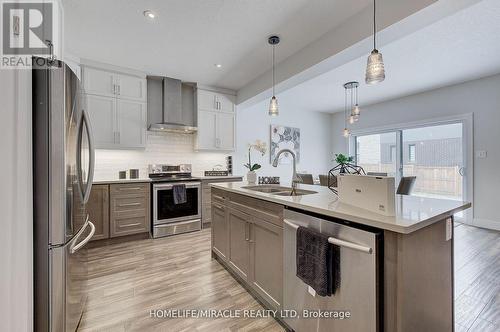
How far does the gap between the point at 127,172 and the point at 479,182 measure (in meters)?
6.28

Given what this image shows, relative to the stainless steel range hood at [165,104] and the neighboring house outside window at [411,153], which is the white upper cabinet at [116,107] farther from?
the neighboring house outside window at [411,153]

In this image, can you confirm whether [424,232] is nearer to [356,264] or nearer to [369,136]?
[356,264]

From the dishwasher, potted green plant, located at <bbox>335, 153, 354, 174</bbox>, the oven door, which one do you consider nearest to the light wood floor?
the dishwasher

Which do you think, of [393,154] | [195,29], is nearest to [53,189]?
[195,29]

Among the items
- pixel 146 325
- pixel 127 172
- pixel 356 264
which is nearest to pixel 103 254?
pixel 127 172

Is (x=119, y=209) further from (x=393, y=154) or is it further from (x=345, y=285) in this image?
(x=393, y=154)

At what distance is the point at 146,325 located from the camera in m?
1.63

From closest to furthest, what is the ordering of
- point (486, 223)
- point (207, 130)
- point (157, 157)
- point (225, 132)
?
point (486, 223)
point (157, 157)
point (207, 130)
point (225, 132)

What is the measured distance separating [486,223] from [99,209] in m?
6.36

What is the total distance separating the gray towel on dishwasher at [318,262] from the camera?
3.88 ft

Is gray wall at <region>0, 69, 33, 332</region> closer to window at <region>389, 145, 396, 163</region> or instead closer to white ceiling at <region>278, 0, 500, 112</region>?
white ceiling at <region>278, 0, 500, 112</region>

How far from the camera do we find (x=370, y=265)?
3.36ft

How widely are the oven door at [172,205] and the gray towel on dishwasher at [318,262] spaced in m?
2.72

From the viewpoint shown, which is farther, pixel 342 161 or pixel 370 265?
pixel 342 161
